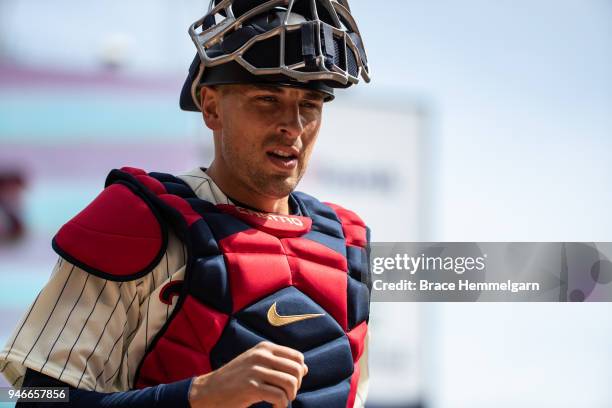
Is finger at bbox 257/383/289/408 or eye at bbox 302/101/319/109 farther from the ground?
eye at bbox 302/101/319/109

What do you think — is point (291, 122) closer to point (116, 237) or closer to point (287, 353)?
point (116, 237)

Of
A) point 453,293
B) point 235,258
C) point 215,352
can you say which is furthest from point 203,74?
point 453,293

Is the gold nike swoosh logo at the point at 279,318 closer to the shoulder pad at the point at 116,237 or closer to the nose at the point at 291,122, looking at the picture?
the shoulder pad at the point at 116,237

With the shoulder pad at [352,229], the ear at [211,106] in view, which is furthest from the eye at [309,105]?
the shoulder pad at [352,229]

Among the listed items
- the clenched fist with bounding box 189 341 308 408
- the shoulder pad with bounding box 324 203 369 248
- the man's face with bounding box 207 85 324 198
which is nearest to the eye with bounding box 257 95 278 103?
the man's face with bounding box 207 85 324 198

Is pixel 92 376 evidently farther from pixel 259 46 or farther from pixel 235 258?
pixel 259 46

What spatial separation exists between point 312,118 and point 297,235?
33 cm

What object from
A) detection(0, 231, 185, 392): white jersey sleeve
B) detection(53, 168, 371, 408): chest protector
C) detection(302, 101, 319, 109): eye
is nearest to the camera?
detection(0, 231, 185, 392): white jersey sleeve

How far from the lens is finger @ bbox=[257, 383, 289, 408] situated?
1609mm

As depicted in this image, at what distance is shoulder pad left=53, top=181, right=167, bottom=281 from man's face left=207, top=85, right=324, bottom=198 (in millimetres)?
286

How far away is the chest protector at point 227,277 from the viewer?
1.89 meters

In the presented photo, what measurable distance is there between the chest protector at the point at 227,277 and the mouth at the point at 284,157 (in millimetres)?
168

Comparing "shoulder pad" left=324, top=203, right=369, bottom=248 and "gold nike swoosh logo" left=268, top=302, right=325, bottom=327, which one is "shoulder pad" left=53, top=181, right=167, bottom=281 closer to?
"gold nike swoosh logo" left=268, top=302, right=325, bottom=327

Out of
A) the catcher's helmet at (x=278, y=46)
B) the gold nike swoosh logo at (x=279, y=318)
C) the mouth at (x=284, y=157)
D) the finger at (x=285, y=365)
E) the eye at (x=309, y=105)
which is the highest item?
the catcher's helmet at (x=278, y=46)
